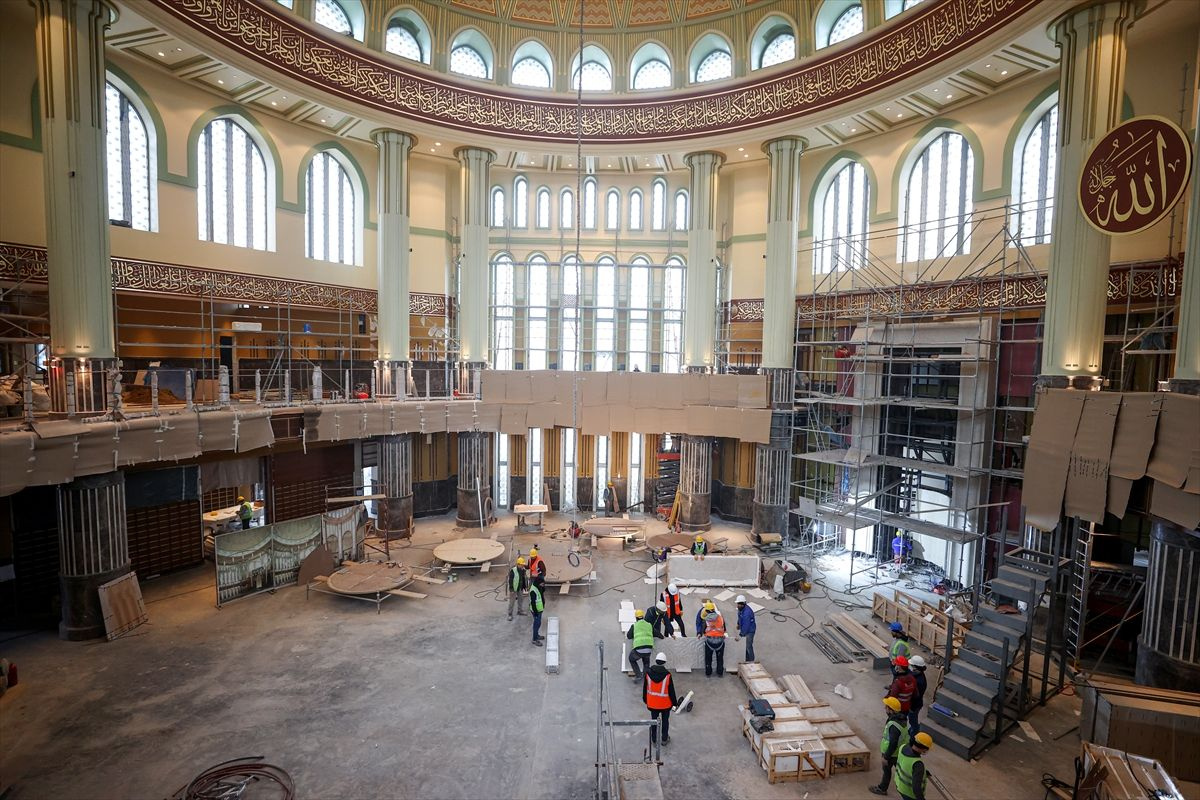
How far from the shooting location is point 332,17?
Result: 1692cm

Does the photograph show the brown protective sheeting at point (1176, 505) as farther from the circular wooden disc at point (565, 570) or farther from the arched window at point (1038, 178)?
the circular wooden disc at point (565, 570)

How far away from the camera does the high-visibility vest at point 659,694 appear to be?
27.6 ft

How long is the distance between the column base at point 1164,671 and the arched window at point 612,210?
59.2 ft

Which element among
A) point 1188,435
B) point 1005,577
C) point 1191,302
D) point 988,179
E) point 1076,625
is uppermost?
point 988,179

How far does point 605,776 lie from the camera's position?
777 centimetres

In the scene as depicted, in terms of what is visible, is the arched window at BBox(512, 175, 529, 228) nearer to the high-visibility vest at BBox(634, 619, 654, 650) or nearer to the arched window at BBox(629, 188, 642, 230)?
the arched window at BBox(629, 188, 642, 230)

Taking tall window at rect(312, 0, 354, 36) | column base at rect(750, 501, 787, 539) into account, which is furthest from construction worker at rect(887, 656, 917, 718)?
tall window at rect(312, 0, 354, 36)

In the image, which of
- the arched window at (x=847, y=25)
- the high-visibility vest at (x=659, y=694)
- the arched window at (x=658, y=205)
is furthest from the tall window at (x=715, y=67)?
the high-visibility vest at (x=659, y=694)

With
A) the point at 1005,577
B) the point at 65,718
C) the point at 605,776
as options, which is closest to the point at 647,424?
the point at 1005,577

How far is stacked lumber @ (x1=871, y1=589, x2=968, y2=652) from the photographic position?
1159 cm

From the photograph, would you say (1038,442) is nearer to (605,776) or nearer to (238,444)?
(605,776)

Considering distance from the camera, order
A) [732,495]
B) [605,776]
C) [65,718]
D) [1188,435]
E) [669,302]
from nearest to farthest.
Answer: [605,776] → [1188,435] → [65,718] → [732,495] → [669,302]

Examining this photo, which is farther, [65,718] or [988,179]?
[988,179]

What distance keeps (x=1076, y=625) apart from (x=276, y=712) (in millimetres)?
14063
